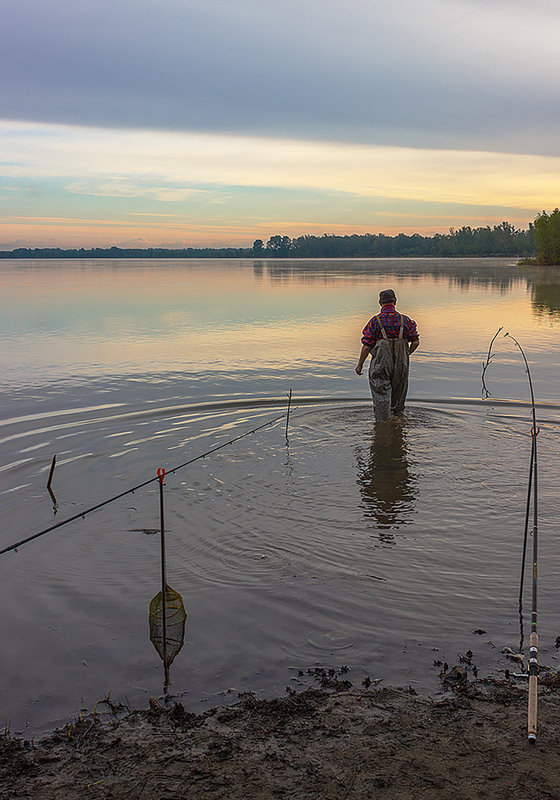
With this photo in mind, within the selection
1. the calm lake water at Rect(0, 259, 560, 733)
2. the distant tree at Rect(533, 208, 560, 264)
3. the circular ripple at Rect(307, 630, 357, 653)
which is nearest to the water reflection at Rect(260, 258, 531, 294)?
the distant tree at Rect(533, 208, 560, 264)

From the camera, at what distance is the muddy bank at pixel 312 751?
348 centimetres

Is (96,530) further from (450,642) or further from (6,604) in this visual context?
(450,642)

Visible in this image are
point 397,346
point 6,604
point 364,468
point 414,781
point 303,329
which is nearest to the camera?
point 414,781

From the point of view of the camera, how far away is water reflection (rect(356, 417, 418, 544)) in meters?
7.86

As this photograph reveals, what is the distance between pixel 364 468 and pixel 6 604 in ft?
17.8

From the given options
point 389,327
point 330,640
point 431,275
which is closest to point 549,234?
point 431,275

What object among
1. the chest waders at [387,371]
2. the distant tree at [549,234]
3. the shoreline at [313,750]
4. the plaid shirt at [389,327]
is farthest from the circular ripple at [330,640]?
the distant tree at [549,234]

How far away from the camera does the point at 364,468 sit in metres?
9.78

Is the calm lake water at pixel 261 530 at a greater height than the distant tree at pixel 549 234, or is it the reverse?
the distant tree at pixel 549 234

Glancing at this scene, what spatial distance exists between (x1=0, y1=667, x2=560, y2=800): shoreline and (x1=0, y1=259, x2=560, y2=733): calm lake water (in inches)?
10.7

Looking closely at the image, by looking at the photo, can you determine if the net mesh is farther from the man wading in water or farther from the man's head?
the man's head

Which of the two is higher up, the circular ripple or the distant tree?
the distant tree

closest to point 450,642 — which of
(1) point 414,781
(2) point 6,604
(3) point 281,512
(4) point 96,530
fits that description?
(1) point 414,781

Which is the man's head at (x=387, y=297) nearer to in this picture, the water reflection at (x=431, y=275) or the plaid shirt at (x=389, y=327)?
the plaid shirt at (x=389, y=327)
